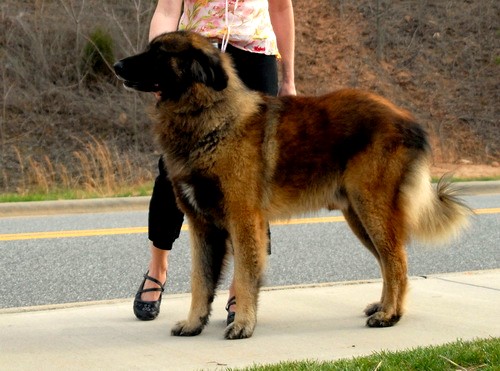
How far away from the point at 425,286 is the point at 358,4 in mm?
17854

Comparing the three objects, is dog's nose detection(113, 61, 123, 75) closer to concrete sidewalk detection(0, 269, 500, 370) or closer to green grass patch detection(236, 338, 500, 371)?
concrete sidewalk detection(0, 269, 500, 370)

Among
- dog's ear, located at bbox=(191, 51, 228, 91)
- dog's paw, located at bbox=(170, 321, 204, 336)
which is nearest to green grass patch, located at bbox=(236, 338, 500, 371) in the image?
dog's paw, located at bbox=(170, 321, 204, 336)

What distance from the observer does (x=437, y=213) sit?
5387 mm

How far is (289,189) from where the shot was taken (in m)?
5.00

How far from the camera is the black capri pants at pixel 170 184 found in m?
5.38

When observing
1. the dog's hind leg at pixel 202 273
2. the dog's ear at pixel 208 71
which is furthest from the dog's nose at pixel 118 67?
the dog's hind leg at pixel 202 273

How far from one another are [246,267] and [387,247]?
82 centimetres

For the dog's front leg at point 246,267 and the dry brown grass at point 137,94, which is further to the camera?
the dry brown grass at point 137,94

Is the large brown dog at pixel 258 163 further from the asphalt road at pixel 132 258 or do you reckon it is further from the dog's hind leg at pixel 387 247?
the asphalt road at pixel 132 258

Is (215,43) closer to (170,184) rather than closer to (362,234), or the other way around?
(170,184)

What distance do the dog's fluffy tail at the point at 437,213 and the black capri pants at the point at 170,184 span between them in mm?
1096

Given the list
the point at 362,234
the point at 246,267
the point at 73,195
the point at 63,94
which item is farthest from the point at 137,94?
the point at 246,267

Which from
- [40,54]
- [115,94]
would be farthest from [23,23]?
[115,94]

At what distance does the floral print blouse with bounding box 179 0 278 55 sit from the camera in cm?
526
